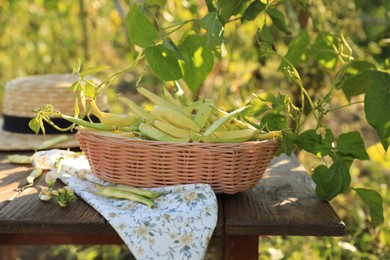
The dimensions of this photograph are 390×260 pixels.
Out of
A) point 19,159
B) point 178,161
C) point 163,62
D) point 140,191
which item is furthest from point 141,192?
point 19,159

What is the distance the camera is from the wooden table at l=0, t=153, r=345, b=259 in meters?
1.67

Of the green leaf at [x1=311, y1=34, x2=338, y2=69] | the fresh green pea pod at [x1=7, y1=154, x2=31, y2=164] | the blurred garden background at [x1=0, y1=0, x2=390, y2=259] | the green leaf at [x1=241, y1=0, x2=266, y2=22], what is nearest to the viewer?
the green leaf at [x1=241, y1=0, x2=266, y2=22]

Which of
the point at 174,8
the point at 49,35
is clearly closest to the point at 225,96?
the point at 174,8

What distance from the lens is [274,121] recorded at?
6.27ft

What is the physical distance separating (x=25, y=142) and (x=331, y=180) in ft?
3.88

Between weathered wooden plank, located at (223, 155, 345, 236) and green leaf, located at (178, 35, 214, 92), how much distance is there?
35cm

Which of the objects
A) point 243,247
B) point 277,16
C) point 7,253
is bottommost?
point 7,253

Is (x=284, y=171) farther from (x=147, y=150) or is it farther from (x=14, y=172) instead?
(x=14, y=172)

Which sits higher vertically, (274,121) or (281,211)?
(274,121)

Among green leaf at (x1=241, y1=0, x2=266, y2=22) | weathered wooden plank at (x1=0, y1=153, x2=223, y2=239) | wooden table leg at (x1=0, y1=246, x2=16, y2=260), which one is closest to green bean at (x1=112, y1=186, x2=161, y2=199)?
weathered wooden plank at (x1=0, y1=153, x2=223, y2=239)

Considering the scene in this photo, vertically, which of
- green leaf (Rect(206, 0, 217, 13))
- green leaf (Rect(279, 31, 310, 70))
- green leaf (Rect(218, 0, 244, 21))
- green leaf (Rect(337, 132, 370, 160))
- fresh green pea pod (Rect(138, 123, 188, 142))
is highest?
green leaf (Rect(206, 0, 217, 13))

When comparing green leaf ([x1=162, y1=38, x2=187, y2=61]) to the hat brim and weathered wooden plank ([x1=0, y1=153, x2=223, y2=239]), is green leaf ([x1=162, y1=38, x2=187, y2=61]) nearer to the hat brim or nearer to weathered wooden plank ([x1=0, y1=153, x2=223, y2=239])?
weathered wooden plank ([x1=0, y1=153, x2=223, y2=239])

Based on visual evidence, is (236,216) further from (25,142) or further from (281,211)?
(25,142)

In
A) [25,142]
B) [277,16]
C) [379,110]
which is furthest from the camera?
[25,142]
